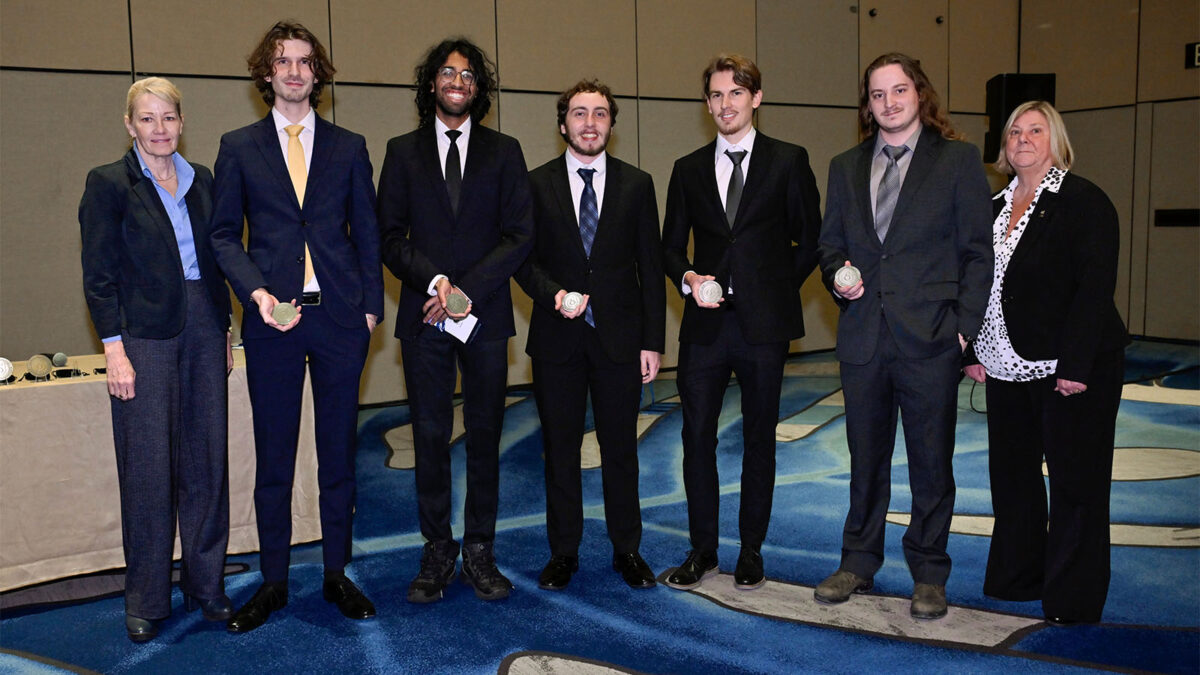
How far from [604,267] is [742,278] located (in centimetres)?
48

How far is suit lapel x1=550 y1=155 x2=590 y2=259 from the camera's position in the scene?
10.3ft

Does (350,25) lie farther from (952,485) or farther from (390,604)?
(952,485)

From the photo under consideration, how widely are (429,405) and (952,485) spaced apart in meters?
1.77

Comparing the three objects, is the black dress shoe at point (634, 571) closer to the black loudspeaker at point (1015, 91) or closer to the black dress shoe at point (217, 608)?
the black dress shoe at point (217, 608)

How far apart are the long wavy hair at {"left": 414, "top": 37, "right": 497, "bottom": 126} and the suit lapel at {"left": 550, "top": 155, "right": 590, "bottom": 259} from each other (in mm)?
349

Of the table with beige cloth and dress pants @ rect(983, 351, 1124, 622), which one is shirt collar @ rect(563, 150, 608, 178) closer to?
dress pants @ rect(983, 351, 1124, 622)

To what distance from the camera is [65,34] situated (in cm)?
572

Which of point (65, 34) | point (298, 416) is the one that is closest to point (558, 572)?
point (298, 416)

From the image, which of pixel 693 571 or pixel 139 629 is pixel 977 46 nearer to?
pixel 693 571

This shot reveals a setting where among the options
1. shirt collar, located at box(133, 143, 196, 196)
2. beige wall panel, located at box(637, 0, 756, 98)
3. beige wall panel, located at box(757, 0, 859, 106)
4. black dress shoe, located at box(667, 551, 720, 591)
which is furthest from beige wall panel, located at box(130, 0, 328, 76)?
black dress shoe, located at box(667, 551, 720, 591)

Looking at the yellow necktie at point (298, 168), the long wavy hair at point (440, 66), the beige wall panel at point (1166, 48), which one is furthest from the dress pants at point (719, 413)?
the beige wall panel at point (1166, 48)

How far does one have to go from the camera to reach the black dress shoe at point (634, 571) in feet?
10.6

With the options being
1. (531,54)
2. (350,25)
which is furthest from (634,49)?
(350,25)

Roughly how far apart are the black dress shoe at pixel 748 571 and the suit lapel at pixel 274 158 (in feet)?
6.42
